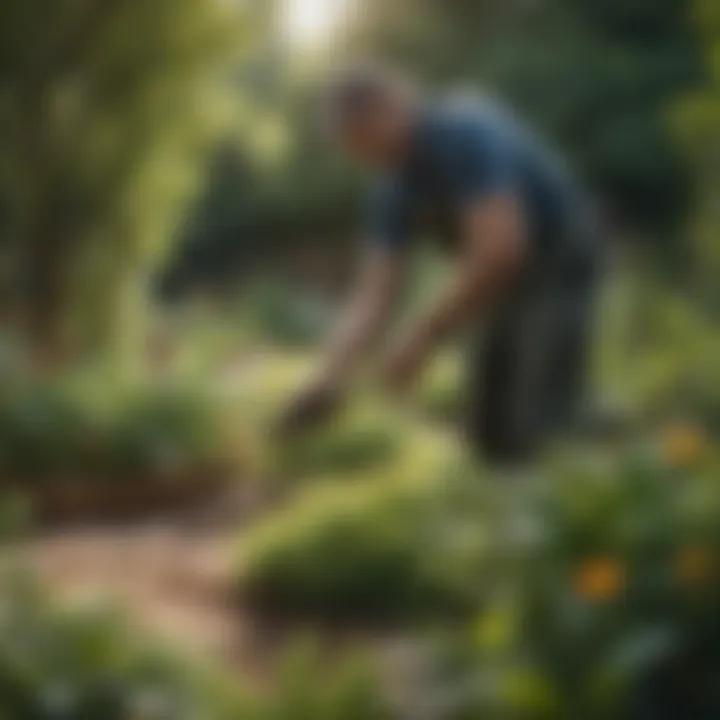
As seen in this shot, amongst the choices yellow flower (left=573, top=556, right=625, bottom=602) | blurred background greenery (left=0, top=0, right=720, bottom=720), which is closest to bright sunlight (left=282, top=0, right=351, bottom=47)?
blurred background greenery (left=0, top=0, right=720, bottom=720)

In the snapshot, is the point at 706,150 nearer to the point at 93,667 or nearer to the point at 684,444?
the point at 684,444

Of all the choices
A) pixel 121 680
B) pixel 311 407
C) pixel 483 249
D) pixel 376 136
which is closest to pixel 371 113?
pixel 376 136

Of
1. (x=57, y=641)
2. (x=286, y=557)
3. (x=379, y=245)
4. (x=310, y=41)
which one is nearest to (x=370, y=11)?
(x=310, y=41)

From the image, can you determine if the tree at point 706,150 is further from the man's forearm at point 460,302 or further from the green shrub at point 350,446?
the green shrub at point 350,446

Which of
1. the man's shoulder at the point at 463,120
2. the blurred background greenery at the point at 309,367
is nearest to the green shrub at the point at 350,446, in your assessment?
the blurred background greenery at the point at 309,367

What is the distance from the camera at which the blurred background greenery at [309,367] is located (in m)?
1.08

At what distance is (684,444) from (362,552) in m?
0.27

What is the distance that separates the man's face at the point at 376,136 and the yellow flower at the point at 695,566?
0.39 meters

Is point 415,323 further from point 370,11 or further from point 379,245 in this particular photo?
point 370,11

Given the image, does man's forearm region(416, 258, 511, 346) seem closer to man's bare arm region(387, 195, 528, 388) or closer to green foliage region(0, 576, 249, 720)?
man's bare arm region(387, 195, 528, 388)

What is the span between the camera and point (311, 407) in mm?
1159

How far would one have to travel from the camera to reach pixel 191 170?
120 centimetres

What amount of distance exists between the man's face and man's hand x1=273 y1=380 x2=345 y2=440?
0.19m

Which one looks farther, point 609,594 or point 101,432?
point 101,432
